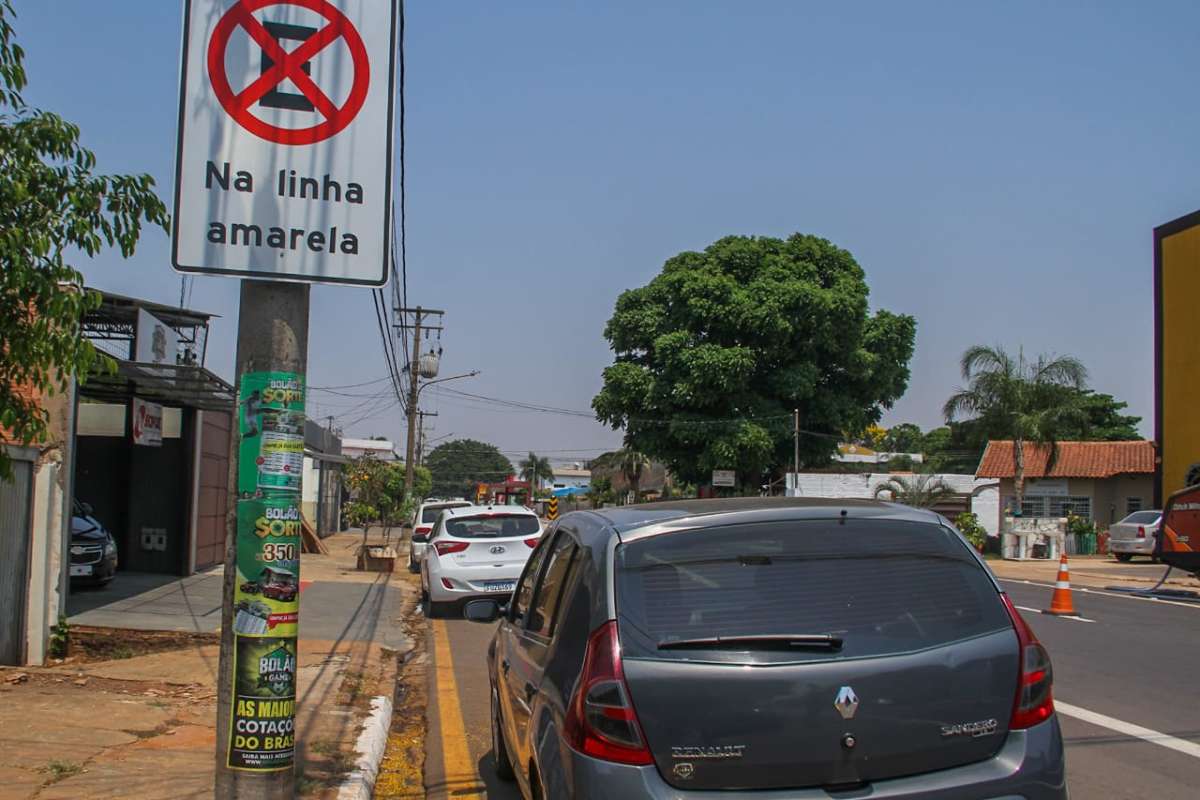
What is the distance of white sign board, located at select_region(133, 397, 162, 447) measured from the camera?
17.3 meters

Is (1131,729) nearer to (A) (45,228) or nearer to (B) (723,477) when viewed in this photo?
(A) (45,228)

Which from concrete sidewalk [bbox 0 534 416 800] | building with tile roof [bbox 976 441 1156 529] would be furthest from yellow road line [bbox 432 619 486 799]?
building with tile roof [bbox 976 441 1156 529]

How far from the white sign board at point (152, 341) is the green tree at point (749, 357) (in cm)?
2420

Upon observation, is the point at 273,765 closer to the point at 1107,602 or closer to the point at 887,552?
the point at 887,552

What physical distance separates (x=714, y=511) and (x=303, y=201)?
2.08 metres

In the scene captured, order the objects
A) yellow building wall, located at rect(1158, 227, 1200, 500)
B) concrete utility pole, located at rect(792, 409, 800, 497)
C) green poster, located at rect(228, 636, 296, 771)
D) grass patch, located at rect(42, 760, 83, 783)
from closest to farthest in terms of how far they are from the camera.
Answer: green poster, located at rect(228, 636, 296, 771)
grass patch, located at rect(42, 760, 83, 783)
yellow building wall, located at rect(1158, 227, 1200, 500)
concrete utility pole, located at rect(792, 409, 800, 497)

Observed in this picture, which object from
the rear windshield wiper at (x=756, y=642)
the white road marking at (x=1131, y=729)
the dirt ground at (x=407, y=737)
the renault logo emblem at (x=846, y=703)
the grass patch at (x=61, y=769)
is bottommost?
the dirt ground at (x=407, y=737)

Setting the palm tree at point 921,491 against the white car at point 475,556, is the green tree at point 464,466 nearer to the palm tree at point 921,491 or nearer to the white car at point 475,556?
the palm tree at point 921,491

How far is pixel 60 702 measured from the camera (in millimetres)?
7957

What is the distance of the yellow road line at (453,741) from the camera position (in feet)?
21.0

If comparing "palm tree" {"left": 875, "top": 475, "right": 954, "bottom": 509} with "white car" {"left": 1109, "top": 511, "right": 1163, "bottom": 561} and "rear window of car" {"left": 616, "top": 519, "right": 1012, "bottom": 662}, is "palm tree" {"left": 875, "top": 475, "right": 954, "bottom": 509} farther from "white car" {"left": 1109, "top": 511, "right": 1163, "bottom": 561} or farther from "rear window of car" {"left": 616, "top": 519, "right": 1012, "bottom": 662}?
"rear window of car" {"left": 616, "top": 519, "right": 1012, "bottom": 662}

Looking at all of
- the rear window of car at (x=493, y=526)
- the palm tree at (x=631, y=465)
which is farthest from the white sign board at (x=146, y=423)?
the palm tree at (x=631, y=465)

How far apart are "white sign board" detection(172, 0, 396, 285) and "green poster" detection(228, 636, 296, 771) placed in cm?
148

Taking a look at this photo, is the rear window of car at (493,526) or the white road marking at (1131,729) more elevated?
the rear window of car at (493,526)
